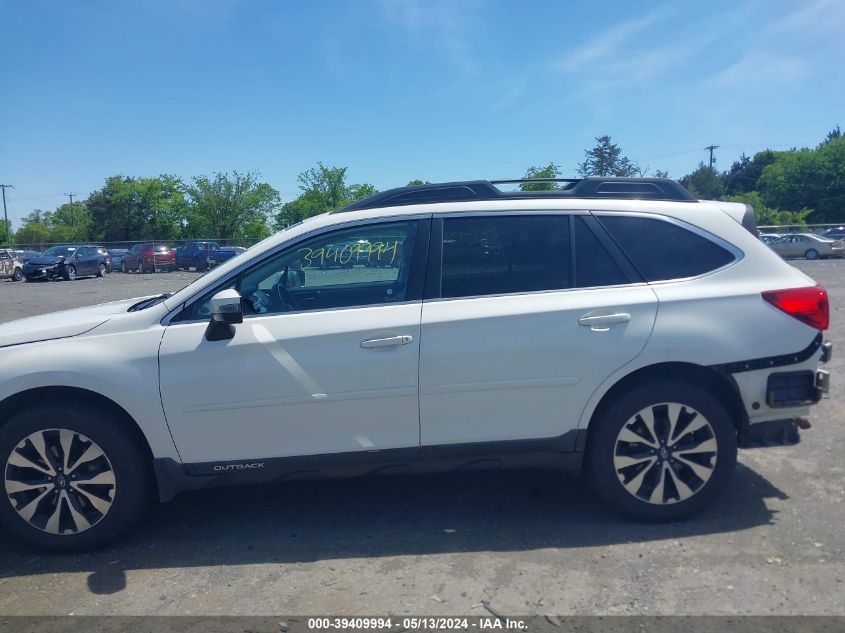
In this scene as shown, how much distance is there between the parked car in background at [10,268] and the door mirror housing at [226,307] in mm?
34814

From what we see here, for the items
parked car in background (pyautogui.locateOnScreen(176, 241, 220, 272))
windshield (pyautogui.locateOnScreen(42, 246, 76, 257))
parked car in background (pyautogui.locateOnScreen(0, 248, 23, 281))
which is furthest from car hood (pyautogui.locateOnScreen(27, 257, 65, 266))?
parked car in background (pyautogui.locateOnScreen(176, 241, 220, 272))

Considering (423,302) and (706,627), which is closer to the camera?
(706,627)

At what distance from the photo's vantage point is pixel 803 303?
13.3ft

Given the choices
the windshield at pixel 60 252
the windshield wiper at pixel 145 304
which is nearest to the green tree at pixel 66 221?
the windshield at pixel 60 252

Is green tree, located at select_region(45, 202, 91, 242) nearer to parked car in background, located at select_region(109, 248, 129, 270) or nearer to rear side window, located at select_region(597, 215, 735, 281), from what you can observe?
parked car in background, located at select_region(109, 248, 129, 270)

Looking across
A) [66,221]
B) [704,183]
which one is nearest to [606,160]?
[704,183]

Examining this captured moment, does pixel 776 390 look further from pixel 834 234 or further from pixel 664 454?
pixel 834 234

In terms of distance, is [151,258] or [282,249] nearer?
[282,249]

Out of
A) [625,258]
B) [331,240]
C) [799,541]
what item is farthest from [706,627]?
[331,240]

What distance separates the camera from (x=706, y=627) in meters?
3.08

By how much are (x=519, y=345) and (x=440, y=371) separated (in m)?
0.46

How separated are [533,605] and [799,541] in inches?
64.4

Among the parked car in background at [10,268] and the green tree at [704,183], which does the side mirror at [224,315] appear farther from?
the green tree at [704,183]

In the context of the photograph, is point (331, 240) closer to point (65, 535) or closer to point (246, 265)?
point (246, 265)
